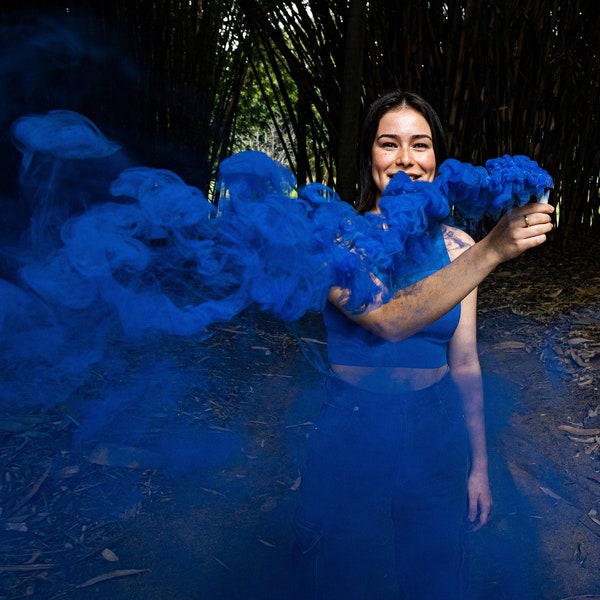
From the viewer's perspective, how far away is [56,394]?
7.80 ft

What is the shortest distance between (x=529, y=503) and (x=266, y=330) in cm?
159

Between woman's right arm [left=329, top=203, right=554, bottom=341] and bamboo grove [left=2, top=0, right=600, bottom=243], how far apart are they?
1877mm

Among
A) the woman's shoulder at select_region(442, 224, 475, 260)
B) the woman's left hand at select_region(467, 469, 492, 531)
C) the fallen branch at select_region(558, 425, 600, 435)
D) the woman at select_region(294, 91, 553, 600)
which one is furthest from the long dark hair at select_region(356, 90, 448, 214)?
the fallen branch at select_region(558, 425, 600, 435)

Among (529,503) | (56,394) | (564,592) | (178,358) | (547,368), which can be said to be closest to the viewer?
(564,592)

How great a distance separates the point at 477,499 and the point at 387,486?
0.29m

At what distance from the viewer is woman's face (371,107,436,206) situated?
50.3 inches

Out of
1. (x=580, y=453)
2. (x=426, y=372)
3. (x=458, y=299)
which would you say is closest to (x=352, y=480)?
(x=426, y=372)

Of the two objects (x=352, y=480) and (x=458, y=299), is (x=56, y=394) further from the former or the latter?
(x=458, y=299)

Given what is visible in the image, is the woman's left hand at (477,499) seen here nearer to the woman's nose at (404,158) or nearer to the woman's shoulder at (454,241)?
the woman's shoulder at (454,241)

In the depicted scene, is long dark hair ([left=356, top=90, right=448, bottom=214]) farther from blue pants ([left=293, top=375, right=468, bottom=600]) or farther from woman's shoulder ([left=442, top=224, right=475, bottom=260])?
blue pants ([left=293, top=375, right=468, bottom=600])

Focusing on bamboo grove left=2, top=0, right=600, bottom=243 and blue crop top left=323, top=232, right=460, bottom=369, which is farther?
bamboo grove left=2, top=0, right=600, bottom=243

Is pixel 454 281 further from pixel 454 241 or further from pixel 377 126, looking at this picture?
pixel 377 126

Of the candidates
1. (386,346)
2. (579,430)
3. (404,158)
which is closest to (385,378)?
(386,346)

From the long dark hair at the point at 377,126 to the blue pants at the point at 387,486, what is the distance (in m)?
0.41
